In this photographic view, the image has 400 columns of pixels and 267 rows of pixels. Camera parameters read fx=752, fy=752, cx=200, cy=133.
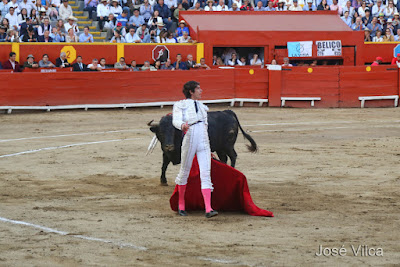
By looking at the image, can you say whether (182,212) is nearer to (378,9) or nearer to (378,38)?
(378,38)

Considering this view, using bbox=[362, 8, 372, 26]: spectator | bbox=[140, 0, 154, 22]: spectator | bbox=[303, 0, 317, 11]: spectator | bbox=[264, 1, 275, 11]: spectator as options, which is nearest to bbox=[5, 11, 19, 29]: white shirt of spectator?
bbox=[140, 0, 154, 22]: spectator

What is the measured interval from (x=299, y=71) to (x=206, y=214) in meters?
13.4

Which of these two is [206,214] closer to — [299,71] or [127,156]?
[127,156]

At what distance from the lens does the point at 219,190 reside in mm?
8023

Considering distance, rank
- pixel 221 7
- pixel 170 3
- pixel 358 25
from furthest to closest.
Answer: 1. pixel 358 25
2. pixel 221 7
3. pixel 170 3

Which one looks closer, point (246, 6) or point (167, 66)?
point (167, 66)

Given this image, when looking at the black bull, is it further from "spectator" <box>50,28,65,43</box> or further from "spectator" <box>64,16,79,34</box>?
"spectator" <box>64,16,79,34</box>

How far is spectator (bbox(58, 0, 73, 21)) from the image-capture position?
2081cm

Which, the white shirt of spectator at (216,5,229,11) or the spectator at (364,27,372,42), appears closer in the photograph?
the white shirt of spectator at (216,5,229,11)

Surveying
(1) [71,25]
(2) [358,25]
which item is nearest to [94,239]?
(1) [71,25]

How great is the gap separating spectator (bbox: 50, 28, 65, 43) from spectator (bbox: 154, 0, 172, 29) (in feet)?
10.2

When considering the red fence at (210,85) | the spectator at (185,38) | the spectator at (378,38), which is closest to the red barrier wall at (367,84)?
the red fence at (210,85)

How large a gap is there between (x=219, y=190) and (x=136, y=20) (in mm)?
14426

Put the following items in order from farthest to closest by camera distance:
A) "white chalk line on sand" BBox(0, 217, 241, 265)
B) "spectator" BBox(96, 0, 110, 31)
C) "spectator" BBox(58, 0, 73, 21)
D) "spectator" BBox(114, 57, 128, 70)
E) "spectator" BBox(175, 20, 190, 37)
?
"spectator" BBox(175, 20, 190, 37)
"spectator" BBox(96, 0, 110, 31)
"spectator" BBox(58, 0, 73, 21)
"spectator" BBox(114, 57, 128, 70)
"white chalk line on sand" BBox(0, 217, 241, 265)
